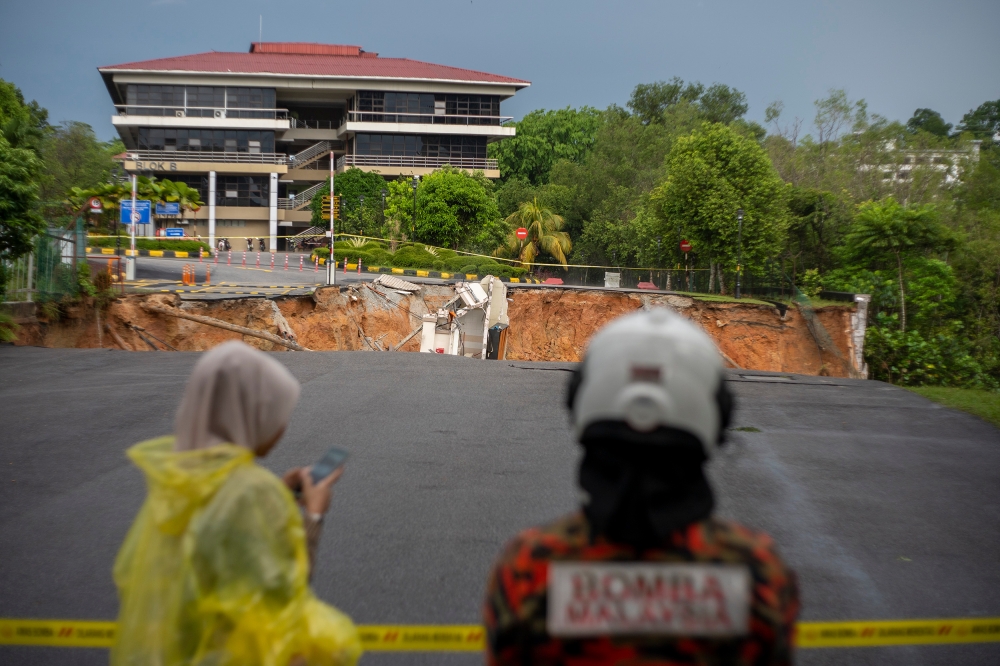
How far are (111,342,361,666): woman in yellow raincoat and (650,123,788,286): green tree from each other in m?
34.8

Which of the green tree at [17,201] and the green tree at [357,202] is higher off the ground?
the green tree at [357,202]

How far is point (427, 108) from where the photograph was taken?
6825 cm

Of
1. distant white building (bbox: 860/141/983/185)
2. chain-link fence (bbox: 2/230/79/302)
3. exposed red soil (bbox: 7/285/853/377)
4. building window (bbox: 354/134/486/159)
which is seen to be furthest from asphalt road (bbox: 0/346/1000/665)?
building window (bbox: 354/134/486/159)

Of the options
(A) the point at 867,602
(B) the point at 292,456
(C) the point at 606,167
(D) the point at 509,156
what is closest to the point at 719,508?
(A) the point at 867,602

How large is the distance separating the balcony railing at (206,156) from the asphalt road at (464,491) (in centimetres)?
5588

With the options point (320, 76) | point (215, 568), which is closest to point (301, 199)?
point (320, 76)

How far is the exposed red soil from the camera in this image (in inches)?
734

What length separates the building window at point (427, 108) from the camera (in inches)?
2655

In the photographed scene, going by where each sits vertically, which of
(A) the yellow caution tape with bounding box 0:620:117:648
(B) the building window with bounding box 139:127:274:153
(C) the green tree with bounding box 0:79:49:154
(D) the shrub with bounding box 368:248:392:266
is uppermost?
(B) the building window with bounding box 139:127:274:153

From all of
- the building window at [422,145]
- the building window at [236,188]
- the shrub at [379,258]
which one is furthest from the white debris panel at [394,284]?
the building window at [422,145]

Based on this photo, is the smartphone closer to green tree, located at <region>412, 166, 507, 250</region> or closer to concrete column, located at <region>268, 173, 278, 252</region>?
green tree, located at <region>412, 166, 507, 250</region>

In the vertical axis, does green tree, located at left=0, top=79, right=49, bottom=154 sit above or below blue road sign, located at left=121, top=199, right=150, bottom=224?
above

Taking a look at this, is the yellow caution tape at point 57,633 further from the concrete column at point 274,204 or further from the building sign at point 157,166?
the building sign at point 157,166

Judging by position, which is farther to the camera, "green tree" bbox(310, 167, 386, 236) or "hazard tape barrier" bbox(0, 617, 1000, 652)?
"green tree" bbox(310, 167, 386, 236)
